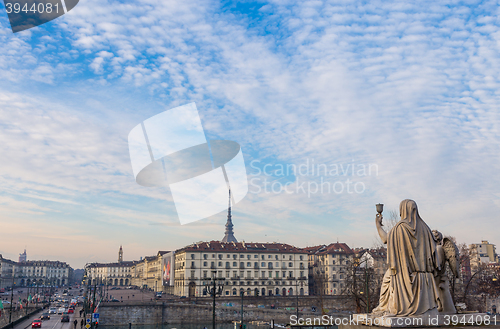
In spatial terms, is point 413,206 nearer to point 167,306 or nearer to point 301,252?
point 167,306

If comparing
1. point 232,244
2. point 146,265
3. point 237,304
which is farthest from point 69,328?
point 146,265

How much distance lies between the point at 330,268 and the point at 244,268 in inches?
891

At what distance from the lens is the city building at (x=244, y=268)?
94125mm

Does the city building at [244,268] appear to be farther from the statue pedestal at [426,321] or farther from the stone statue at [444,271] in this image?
the statue pedestal at [426,321]

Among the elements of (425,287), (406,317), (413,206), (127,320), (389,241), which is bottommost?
(127,320)

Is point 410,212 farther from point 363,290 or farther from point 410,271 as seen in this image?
point 363,290

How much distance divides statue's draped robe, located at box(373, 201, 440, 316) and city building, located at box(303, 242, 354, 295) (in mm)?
94249

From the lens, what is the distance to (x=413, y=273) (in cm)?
851

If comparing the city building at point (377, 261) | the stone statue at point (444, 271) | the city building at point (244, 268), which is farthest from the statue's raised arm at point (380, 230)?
the city building at point (244, 268)

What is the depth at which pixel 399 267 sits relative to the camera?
862 cm

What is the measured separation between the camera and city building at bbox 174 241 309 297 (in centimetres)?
9412

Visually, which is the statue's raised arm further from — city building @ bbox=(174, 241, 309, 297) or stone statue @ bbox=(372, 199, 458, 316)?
city building @ bbox=(174, 241, 309, 297)

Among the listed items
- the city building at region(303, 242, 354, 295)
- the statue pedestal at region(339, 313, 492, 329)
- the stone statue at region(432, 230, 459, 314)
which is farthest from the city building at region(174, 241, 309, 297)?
the statue pedestal at region(339, 313, 492, 329)

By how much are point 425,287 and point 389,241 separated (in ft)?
3.65
